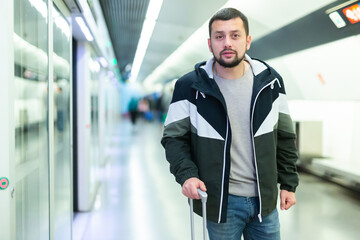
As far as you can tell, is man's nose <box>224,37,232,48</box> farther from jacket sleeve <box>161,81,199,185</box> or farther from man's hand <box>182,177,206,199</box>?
man's hand <box>182,177,206,199</box>

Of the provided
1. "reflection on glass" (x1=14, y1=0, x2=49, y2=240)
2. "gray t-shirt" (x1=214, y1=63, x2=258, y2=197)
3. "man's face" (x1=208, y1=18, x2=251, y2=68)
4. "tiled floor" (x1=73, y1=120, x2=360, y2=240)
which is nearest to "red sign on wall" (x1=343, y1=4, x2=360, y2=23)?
"tiled floor" (x1=73, y1=120, x2=360, y2=240)

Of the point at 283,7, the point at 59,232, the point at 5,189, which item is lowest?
the point at 59,232

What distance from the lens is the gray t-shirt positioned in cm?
189

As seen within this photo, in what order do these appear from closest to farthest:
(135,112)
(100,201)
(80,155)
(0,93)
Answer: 1. (0,93)
2. (80,155)
3. (100,201)
4. (135,112)

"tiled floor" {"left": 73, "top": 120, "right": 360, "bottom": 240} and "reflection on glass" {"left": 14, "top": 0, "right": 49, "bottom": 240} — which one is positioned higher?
"reflection on glass" {"left": 14, "top": 0, "right": 49, "bottom": 240}

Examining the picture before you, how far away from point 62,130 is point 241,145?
243cm

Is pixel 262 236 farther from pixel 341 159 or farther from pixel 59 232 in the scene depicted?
pixel 341 159

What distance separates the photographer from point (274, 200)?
195cm

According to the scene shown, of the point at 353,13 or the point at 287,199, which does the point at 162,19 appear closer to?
the point at 353,13

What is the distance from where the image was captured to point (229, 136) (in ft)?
6.06

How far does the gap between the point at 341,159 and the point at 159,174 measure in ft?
13.0

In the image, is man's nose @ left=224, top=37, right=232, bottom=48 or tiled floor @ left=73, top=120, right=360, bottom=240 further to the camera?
tiled floor @ left=73, top=120, right=360, bottom=240

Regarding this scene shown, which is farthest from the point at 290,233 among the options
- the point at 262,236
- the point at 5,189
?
the point at 5,189

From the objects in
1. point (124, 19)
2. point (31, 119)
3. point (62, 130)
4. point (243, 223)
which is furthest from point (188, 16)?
point (243, 223)
